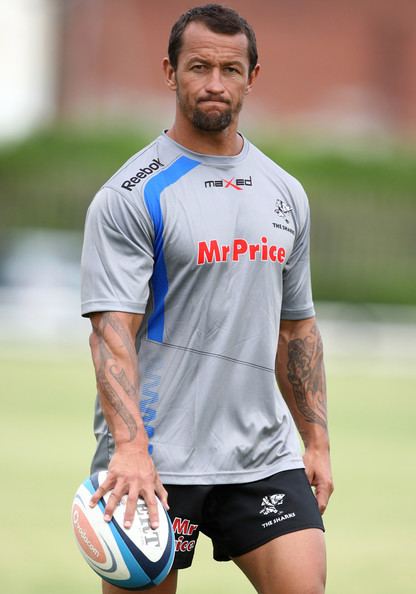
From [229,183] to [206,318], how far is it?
0.53 meters

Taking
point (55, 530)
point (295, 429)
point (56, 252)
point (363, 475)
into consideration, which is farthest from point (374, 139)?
point (295, 429)

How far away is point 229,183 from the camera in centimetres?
549

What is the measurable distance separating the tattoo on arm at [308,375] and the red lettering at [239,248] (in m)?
0.72

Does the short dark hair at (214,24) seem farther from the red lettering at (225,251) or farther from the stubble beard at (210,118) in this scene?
the red lettering at (225,251)

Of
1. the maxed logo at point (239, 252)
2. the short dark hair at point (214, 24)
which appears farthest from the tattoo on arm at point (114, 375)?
the short dark hair at point (214, 24)

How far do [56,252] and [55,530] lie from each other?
52.8 feet

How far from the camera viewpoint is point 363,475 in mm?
12734

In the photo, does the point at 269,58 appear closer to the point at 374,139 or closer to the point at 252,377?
the point at 374,139

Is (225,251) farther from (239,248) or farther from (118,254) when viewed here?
(118,254)

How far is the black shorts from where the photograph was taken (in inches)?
214

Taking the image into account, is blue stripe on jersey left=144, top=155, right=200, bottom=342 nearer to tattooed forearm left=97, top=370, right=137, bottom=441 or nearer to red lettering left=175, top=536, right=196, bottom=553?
tattooed forearm left=97, top=370, right=137, bottom=441

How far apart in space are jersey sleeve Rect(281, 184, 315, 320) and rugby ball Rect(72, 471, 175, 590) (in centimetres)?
116

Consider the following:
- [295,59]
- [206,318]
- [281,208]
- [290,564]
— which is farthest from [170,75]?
[295,59]

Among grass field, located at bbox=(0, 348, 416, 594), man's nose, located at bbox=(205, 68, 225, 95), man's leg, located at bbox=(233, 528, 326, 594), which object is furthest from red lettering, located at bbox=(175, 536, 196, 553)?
grass field, located at bbox=(0, 348, 416, 594)
